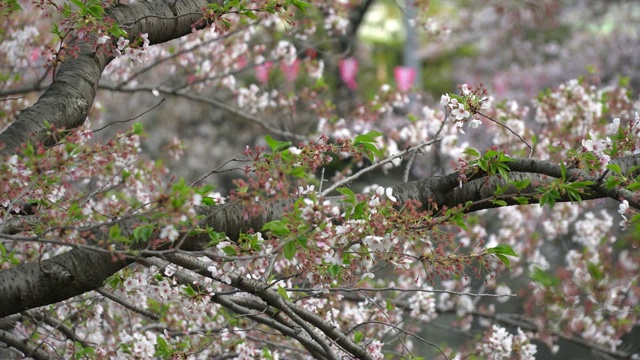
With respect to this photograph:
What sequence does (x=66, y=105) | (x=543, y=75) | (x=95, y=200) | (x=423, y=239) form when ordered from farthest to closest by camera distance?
(x=543, y=75) → (x=95, y=200) → (x=66, y=105) → (x=423, y=239)

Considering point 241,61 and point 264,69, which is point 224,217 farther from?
point 264,69

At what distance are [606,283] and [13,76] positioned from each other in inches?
163

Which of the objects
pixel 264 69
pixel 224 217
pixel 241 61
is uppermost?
pixel 264 69

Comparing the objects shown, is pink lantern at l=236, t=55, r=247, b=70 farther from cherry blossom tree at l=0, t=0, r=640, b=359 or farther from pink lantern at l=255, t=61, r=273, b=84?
cherry blossom tree at l=0, t=0, r=640, b=359

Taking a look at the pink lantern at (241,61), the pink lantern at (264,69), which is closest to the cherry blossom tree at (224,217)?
the pink lantern at (264,69)

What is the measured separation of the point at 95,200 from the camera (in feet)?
13.5

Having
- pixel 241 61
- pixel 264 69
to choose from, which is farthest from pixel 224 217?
pixel 264 69

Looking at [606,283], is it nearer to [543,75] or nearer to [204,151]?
[204,151]

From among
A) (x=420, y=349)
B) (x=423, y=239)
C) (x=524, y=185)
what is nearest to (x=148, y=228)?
(x=423, y=239)

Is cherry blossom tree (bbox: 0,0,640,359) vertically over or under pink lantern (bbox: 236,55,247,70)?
under

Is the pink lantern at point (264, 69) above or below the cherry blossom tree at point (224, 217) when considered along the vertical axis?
above

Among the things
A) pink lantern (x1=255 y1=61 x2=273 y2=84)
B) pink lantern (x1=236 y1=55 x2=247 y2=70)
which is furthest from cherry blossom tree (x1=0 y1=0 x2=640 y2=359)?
pink lantern (x1=236 y1=55 x2=247 y2=70)

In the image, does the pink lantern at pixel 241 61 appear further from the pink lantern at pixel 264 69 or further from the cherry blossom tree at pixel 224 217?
the cherry blossom tree at pixel 224 217

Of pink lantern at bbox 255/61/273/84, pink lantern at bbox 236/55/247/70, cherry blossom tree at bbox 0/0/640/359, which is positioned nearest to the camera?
cherry blossom tree at bbox 0/0/640/359
